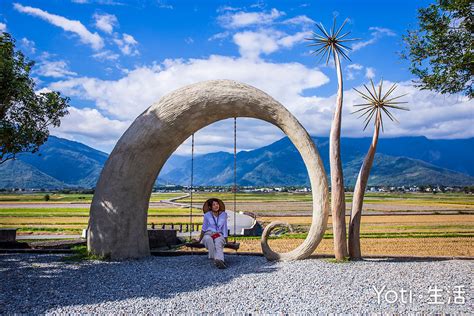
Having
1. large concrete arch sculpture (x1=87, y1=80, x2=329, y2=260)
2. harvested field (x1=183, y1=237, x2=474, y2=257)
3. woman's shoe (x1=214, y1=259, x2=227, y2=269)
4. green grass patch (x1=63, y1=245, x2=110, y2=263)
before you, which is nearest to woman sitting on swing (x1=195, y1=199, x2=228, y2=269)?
woman's shoe (x1=214, y1=259, x2=227, y2=269)

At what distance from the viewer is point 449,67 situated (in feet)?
36.4

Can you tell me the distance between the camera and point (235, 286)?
723cm

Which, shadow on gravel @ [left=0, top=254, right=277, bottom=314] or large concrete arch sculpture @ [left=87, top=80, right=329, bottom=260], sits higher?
large concrete arch sculpture @ [left=87, top=80, right=329, bottom=260]

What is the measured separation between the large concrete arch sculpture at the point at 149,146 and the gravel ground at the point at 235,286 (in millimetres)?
601

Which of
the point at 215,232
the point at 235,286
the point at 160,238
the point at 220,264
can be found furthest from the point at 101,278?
the point at 160,238

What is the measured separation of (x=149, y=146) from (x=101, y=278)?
3399 millimetres

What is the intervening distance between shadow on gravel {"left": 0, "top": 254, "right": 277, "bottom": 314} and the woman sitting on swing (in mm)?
312

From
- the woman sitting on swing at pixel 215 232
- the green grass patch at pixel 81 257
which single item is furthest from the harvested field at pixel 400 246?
the green grass patch at pixel 81 257

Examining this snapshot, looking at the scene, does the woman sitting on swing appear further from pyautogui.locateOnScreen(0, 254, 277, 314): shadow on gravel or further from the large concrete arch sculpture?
the large concrete arch sculpture

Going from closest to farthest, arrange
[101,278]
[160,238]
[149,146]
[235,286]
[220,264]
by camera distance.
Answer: [235,286] < [101,278] < [220,264] < [149,146] < [160,238]

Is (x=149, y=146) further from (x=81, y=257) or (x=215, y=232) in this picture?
(x=81, y=257)

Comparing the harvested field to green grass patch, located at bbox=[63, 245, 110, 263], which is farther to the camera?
the harvested field

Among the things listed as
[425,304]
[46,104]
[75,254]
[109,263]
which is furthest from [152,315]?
[46,104]

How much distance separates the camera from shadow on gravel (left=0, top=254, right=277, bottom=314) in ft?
21.8
